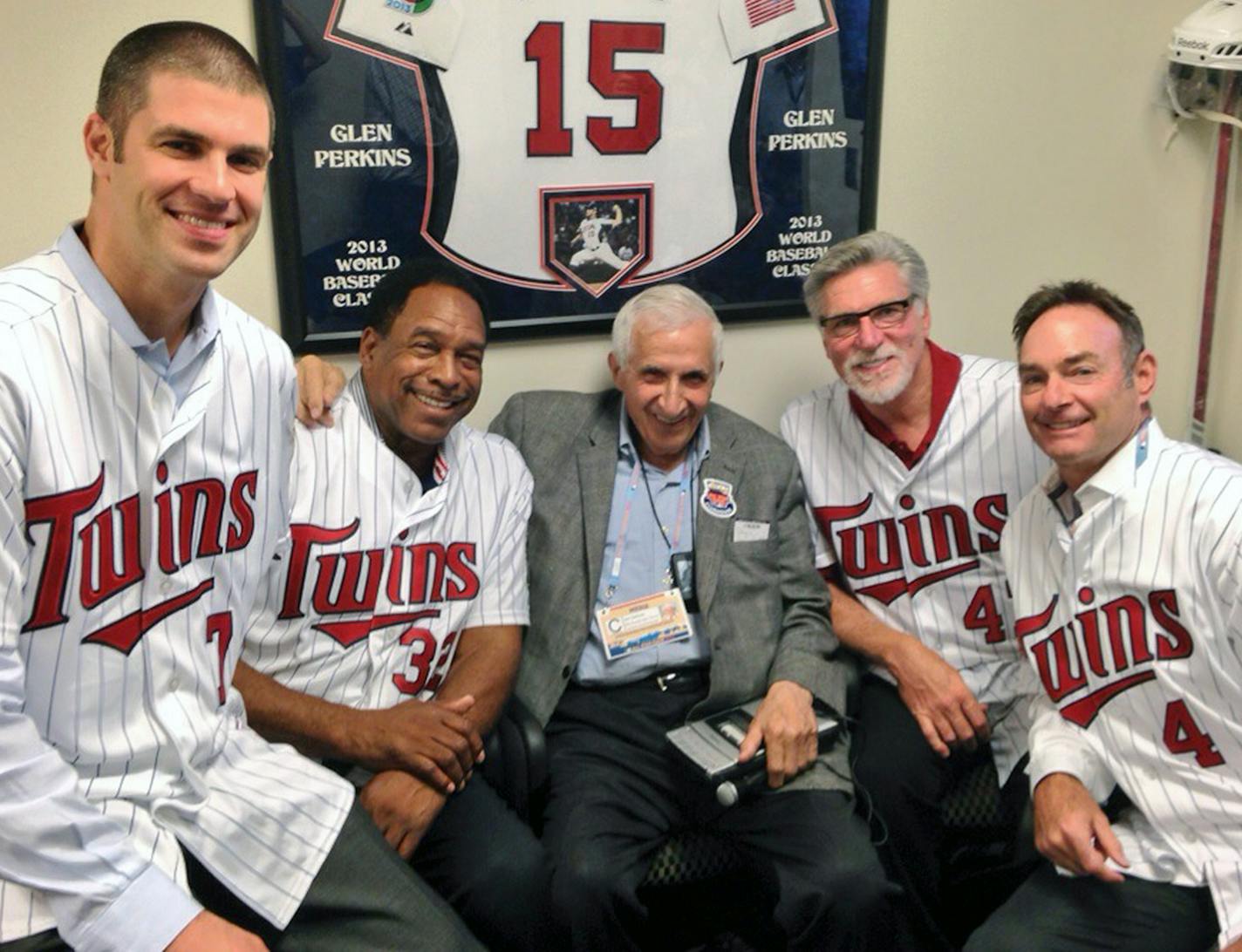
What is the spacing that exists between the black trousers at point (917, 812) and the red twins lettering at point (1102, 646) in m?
0.30

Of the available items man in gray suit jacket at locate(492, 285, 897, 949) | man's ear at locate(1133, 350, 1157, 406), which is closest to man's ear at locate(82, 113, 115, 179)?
man in gray suit jacket at locate(492, 285, 897, 949)

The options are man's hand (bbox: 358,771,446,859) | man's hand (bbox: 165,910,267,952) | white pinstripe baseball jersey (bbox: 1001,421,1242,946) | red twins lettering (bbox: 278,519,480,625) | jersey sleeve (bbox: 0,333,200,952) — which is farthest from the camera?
red twins lettering (bbox: 278,519,480,625)

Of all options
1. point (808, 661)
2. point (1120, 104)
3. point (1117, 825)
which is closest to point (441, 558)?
point (808, 661)

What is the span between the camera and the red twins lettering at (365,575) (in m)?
2.18

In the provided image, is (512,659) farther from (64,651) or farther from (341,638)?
(64,651)

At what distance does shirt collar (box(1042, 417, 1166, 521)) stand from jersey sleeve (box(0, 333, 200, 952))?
168 centimetres

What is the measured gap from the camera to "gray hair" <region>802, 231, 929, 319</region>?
259 centimetres

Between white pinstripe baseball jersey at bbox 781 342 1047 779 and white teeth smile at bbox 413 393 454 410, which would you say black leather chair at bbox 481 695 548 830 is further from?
white pinstripe baseball jersey at bbox 781 342 1047 779

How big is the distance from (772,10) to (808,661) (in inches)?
60.8

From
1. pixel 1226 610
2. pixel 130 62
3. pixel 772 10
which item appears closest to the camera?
pixel 130 62

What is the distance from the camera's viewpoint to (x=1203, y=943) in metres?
1.97

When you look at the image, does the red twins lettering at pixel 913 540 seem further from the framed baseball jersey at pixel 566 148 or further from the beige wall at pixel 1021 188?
the framed baseball jersey at pixel 566 148

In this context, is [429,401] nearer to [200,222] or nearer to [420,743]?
[420,743]

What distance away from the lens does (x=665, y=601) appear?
8.26 ft
